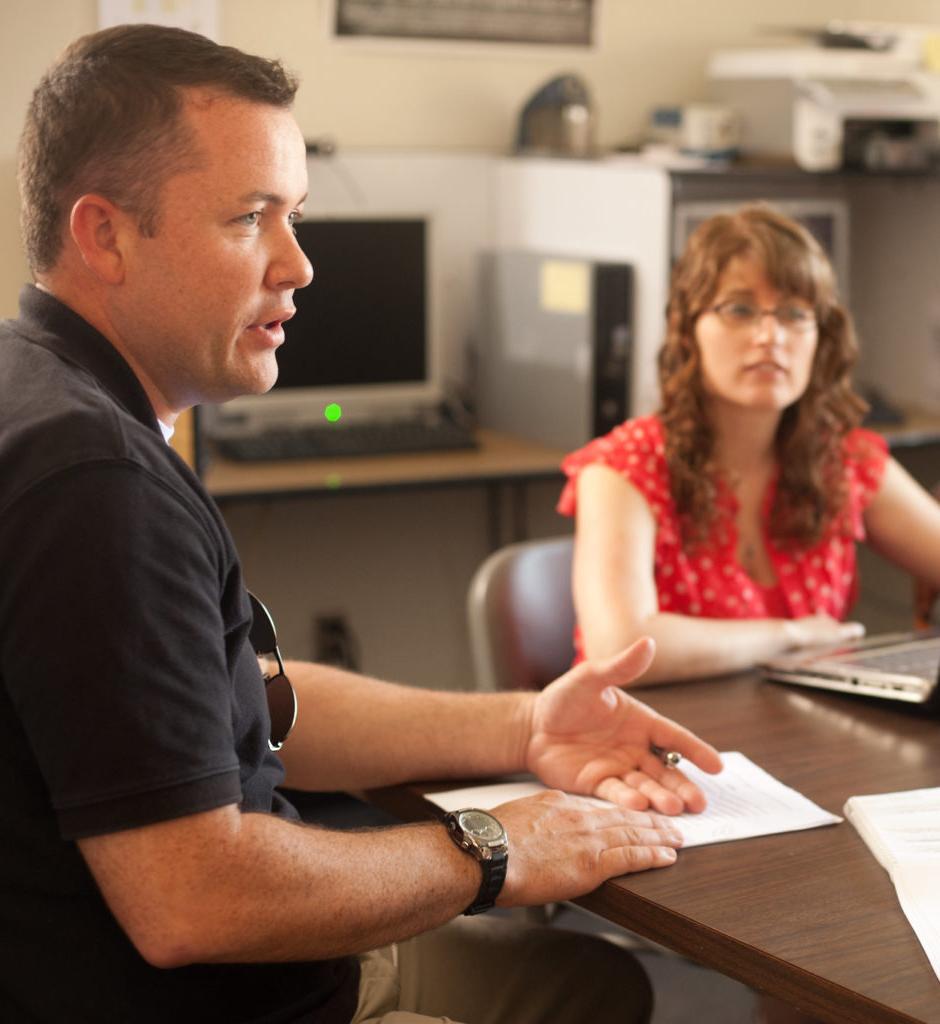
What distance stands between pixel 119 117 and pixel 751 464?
50.8 inches

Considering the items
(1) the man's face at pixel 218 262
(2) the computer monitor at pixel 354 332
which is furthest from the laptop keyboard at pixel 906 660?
(2) the computer monitor at pixel 354 332

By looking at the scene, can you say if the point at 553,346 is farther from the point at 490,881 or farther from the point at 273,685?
the point at 490,881

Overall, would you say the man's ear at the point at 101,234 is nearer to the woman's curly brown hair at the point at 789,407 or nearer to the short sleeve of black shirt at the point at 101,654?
the short sleeve of black shirt at the point at 101,654

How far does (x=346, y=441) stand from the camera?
10.6 feet

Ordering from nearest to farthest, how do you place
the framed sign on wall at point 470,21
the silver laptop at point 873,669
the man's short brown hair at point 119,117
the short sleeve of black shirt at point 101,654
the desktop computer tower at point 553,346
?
the short sleeve of black shirt at point 101,654 → the man's short brown hair at point 119,117 → the silver laptop at point 873,669 → the desktop computer tower at point 553,346 → the framed sign on wall at point 470,21

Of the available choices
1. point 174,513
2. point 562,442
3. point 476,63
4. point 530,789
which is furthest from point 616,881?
point 476,63

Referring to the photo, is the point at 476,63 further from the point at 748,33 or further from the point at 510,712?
the point at 510,712

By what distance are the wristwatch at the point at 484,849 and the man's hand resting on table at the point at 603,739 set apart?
197 millimetres

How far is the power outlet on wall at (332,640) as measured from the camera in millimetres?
3678

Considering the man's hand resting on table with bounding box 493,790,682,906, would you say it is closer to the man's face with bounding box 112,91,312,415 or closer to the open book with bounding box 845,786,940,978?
the open book with bounding box 845,786,940,978

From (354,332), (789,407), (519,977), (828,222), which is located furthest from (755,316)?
(828,222)

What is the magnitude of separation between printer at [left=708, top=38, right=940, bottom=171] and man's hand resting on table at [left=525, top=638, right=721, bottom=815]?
2258mm

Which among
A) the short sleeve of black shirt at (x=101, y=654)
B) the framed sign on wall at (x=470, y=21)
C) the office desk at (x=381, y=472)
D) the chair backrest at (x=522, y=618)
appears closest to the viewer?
the short sleeve of black shirt at (x=101, y=654)

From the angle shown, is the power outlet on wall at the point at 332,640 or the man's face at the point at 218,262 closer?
the man's face at the point at 218,262
